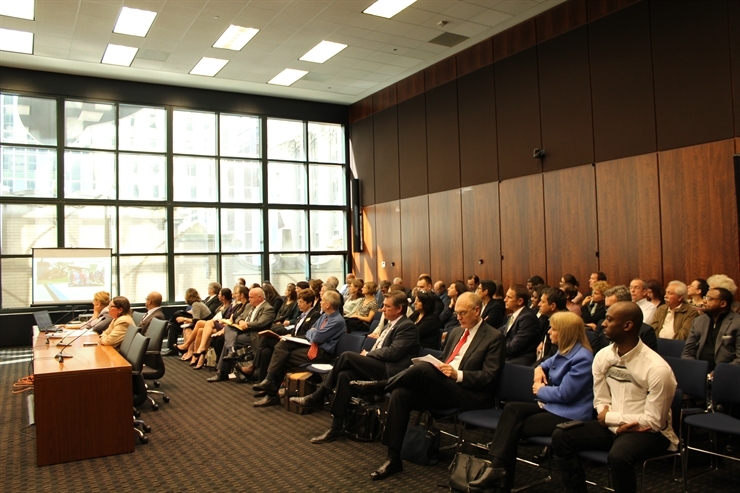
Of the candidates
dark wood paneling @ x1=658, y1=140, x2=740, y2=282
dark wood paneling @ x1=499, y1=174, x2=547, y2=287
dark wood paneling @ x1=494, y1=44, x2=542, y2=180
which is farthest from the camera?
dark wood paneling @ x1=494, y1=44, x2=542, y2=180

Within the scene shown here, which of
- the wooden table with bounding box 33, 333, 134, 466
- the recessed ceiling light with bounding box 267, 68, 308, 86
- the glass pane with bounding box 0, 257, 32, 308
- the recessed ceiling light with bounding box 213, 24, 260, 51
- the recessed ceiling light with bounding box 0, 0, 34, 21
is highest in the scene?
the recessed ceiling light with bounding box 267, 68, 308, 86

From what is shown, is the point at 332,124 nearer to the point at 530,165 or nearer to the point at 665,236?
the point at 530,165

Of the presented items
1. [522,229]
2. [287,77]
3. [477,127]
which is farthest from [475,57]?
[287,77]

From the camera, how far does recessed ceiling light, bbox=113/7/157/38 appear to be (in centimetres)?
896

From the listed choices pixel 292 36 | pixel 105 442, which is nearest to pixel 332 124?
pixel 292 36

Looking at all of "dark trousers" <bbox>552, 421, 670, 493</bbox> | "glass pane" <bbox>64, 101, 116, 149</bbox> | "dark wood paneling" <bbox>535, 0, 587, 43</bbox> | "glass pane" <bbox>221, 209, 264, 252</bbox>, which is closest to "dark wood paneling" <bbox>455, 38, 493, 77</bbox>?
"dark wood paneling" <bbox>535, 0, 587, 43</bbox>

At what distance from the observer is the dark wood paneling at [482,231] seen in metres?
10.3

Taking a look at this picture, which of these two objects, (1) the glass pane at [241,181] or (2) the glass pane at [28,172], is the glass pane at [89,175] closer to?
(2) the glass pane at [28,172]

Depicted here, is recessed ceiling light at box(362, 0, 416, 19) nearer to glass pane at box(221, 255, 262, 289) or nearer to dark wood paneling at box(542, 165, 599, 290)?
dark wood paneling at box(542, 165, 599, 290)

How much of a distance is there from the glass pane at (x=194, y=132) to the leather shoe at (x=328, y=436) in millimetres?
9496

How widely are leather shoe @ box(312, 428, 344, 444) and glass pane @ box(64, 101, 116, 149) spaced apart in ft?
31.4

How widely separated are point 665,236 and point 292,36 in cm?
669

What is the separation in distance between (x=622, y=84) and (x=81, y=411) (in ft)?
25.5

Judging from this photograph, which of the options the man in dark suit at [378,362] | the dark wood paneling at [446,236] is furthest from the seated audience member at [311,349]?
the dark wood paneling at [446,236]
